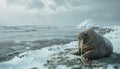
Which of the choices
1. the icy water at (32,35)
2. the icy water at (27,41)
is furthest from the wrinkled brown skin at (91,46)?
the icy water at (32,35)

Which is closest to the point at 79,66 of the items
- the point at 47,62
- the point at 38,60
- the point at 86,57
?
the point at 86,57

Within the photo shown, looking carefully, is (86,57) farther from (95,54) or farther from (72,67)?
(72,67)

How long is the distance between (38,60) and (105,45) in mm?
3510

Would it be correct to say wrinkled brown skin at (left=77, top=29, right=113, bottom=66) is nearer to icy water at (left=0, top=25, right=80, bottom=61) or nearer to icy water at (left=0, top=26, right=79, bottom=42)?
icy water at (left=0, top=25, right=80, bottom=61)

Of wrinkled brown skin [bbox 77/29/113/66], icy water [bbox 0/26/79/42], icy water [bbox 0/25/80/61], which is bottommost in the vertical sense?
icy water [bbox 0/26/79/42]

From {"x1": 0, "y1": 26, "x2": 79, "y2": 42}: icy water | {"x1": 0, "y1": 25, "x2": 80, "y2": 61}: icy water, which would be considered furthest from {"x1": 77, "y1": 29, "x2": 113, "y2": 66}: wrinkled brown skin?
{"x1": 0, "y1": 26, "x2": 79, "y2": 42}: icy water

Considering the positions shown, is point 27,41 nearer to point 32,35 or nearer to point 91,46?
point 32,35

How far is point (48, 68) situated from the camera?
11.6 m

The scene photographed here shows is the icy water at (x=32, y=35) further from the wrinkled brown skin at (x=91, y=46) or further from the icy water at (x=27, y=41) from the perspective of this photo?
the wrinkled brown skin at (x=91, y=46)

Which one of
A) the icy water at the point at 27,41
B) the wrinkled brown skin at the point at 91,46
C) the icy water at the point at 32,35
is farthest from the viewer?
the icy water at the point at 32,35

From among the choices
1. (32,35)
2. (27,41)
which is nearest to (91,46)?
(27,41)

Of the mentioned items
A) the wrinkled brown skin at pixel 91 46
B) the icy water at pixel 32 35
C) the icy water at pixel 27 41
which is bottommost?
the icy water at pixel 32 35

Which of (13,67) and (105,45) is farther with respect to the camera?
(105,45)

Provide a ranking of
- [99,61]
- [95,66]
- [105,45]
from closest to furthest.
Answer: [95,66] → [99,61] → [105,45]
